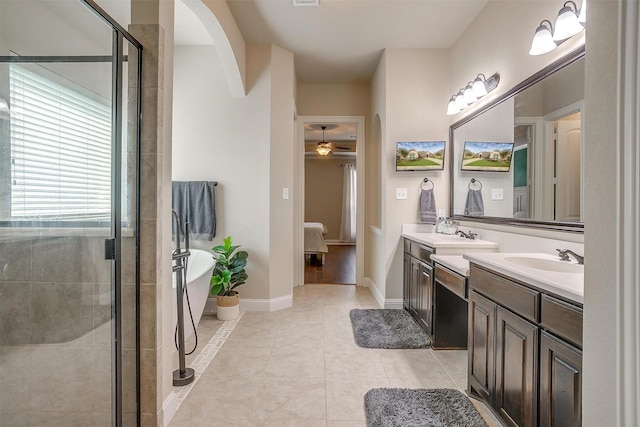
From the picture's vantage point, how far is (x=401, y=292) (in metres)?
3.59

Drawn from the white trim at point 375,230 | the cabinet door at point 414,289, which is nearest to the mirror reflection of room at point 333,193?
the white trim at point 375,230

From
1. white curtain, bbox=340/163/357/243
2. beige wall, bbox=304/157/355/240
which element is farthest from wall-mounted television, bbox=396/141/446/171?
beige wall, bbox=304/157/355/240

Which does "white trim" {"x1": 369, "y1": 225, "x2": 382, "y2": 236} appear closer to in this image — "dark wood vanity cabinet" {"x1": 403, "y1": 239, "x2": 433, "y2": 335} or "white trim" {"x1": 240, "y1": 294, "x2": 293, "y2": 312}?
"dark wood vanity cabinet" {"x1": 403, "y1": 239, "x2": 433, "y2": 335}

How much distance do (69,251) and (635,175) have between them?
1718 mm

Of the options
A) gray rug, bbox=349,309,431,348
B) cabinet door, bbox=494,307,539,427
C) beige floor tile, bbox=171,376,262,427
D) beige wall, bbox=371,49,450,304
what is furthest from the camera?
beige wall, bbox=371,49,450,304

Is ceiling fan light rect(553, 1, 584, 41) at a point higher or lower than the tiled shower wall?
higher

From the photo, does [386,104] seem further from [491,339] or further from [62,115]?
[62,115]

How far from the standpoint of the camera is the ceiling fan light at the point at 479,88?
8.90 ft

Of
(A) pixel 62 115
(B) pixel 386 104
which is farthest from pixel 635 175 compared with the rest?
(B) pixel 386 104

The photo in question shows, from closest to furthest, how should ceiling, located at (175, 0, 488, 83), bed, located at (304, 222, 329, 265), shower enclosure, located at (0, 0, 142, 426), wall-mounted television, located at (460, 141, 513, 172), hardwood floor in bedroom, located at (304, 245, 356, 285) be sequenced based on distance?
shower enclosure, located at (0, 0, 142, 426), wall-mounted television, located at (460, 141, 513, 172), ceiling, located at (175, 0, 488, 83), hardwood floor in bedroom, located at (304, 245, 356, 285), bed, located at (304, 222, 329, 265)

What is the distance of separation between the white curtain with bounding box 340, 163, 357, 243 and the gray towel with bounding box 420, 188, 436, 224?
19.6ft

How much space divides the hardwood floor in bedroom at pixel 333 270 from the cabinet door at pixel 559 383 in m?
3.52

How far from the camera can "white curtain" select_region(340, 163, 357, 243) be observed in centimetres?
945

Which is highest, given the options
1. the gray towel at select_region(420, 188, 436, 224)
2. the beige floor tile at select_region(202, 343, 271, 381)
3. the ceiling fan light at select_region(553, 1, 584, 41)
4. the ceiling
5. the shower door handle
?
the ceiling
